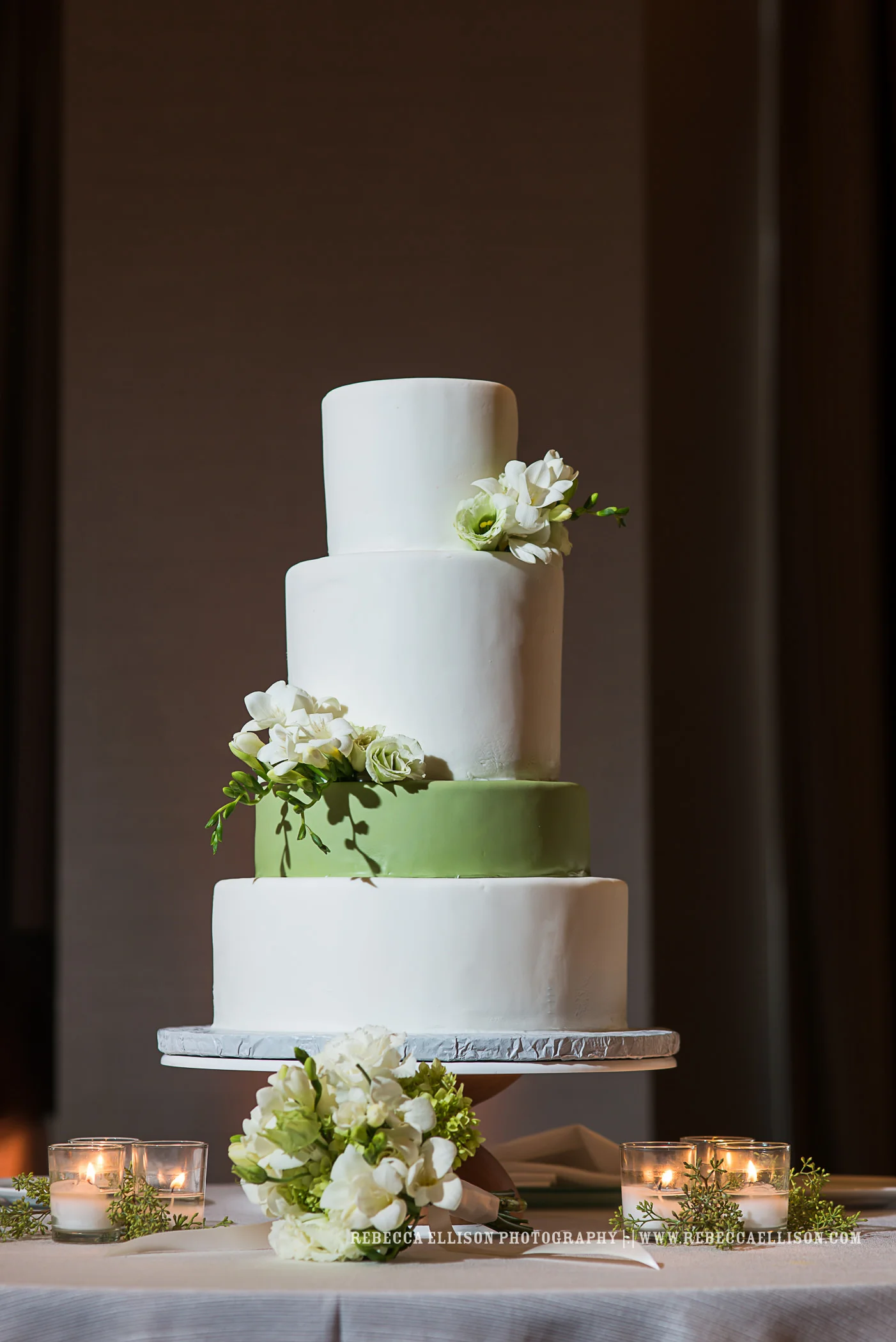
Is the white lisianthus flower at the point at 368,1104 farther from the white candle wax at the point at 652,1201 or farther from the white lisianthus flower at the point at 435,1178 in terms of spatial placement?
the white candle wax at the point at 652,1201

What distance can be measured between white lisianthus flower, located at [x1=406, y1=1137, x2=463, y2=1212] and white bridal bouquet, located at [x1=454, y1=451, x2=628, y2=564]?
96 cm

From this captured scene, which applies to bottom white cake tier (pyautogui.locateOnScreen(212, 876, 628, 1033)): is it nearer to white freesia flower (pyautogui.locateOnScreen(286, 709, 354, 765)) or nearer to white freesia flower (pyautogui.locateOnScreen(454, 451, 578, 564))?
white freesia flower (pyautogui.locateOnScreen(286, 709, 354, 765))

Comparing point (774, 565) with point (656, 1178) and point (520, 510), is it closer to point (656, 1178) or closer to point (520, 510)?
point (520, 510)

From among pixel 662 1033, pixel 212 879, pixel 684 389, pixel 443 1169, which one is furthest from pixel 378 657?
pixel 684 389

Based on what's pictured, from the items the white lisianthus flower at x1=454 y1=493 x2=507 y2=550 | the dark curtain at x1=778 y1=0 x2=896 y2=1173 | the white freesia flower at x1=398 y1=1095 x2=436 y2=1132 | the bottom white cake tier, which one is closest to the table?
the white freesia flower at x1=398 y1=1095 x2=436 y2=1132

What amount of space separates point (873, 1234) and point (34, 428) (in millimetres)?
3064

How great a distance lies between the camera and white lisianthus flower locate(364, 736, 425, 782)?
7.29ft

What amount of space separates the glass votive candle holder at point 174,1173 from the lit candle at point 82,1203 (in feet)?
0.31

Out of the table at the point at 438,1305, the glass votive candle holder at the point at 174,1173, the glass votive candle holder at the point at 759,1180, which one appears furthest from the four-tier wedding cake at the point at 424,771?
the table at the point at 438,1305

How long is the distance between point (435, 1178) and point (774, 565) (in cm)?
299

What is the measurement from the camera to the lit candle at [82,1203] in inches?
74.5

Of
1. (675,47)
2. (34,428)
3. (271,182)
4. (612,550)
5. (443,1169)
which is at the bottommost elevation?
(443,1169)

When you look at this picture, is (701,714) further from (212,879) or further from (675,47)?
(675,47)

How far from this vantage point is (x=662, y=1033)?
89.0 inches
